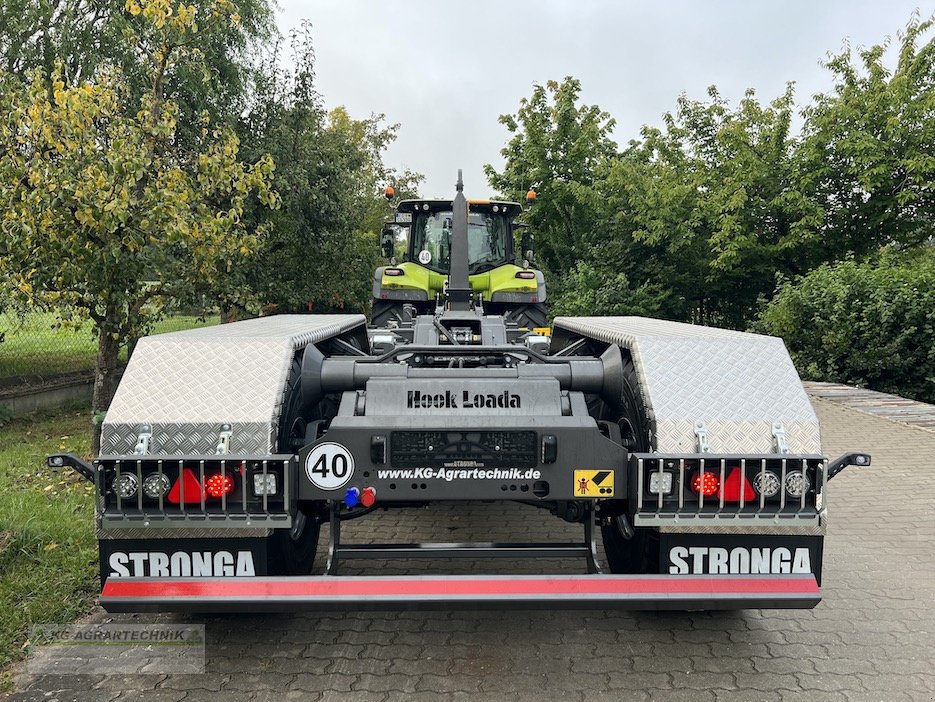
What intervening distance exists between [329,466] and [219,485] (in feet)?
1.39

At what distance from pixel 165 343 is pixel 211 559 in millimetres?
938

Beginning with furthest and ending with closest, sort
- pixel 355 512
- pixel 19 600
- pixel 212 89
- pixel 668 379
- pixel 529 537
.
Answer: pixel 212 89, pixel 529 537, pixel 19 600, pixel 355 512, pixel 668 379

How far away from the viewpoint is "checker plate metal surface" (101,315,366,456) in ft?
9.65

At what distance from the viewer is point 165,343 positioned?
3.22 meters

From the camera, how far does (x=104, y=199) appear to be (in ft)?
18.4

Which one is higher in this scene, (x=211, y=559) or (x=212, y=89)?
(x=212, y=89)

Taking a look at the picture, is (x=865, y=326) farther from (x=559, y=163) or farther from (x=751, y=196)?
(x=559, y=163)

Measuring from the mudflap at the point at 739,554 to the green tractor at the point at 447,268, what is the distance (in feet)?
20.2

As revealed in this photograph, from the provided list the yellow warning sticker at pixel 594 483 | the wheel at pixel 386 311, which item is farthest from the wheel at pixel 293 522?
the wheel at pixel 386 311

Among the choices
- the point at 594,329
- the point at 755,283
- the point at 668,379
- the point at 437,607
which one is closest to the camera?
the point at 437,607

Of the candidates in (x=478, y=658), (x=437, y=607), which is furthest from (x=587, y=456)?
(x=478, y=658)

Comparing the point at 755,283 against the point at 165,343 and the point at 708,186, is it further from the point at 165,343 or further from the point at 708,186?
the point at 165,343

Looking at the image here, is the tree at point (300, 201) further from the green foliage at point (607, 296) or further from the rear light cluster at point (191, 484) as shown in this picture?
the rear light cluster at point (191, 484)

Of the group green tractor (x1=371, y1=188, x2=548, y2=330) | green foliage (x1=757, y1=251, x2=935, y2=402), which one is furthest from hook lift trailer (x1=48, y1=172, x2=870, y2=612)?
green foliage (x1=757, y1=251, x2=935, y2=402)
